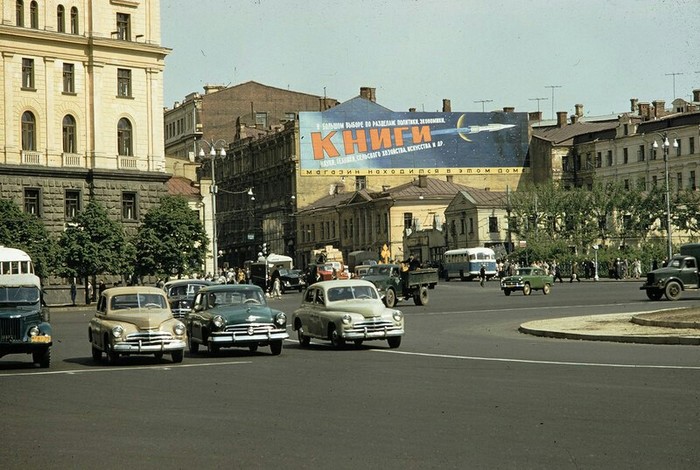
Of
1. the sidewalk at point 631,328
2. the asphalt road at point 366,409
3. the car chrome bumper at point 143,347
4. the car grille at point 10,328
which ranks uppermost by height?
the car grille at point 10,328

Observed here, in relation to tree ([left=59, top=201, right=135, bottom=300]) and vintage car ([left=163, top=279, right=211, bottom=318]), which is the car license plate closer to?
vintage car ([left=163, top=279, right=211, bottom=318])

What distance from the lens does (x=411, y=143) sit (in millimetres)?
126875

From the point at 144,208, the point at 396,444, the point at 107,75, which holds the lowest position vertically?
the point at 396,444

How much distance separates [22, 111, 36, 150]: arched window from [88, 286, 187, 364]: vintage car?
46996 millimetres

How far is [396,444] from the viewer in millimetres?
12297

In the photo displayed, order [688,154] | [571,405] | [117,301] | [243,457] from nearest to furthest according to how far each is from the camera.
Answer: [243,457]
[571,405]
[117,301]
[688,154]

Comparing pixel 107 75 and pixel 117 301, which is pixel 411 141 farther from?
pixel 117 301

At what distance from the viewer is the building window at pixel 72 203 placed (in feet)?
235

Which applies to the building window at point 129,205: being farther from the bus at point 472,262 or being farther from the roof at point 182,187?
the bus at point 472,262

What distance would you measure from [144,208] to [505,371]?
5585 centimetres

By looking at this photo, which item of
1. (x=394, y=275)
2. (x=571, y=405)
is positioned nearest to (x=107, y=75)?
(x=394, y=275)

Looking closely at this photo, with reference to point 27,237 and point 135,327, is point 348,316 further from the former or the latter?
point 27,237

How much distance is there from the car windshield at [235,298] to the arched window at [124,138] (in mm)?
48869

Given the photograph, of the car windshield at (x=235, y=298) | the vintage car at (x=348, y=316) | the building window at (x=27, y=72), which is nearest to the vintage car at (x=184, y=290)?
the vintage car at (x=348, y=316)
